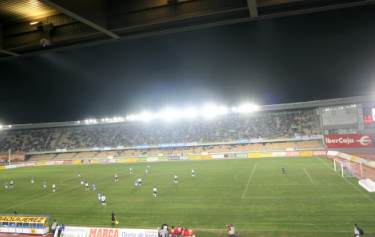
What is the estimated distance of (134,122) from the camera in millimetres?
98000

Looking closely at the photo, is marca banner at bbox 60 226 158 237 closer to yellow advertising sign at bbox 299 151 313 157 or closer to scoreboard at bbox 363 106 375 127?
yellow advertising sign at bbox 299 151 313 157

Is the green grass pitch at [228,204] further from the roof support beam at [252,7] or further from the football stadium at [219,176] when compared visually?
the roof support beam at [252,7]

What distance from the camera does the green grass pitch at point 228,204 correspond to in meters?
21.2

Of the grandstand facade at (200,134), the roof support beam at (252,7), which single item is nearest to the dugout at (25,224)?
the roof support beam at (252,7)

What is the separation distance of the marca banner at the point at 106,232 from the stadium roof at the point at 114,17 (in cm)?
1330

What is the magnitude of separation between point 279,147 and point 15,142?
295 ft

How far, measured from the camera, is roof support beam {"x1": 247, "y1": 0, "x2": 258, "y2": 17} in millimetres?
5276

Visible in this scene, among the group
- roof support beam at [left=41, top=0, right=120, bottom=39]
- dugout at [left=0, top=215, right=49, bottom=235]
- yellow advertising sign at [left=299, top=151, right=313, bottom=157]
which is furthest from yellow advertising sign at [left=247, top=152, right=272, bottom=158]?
roof support beam at [left=41, top=0, right=120, bottom=39]

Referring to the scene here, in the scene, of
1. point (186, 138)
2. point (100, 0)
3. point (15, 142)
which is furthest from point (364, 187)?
point (15, 142)

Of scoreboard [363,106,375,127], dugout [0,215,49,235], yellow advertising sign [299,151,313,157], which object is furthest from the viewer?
yellow advertising sign [299,151,313,157]

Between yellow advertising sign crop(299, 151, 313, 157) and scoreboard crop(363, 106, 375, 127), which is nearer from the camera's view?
scoreboard crop(363, 106, 375, 127)

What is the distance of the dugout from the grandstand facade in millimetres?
57519

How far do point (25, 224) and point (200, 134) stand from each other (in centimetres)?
6813

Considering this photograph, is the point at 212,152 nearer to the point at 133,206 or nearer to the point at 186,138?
the point at 186,138
